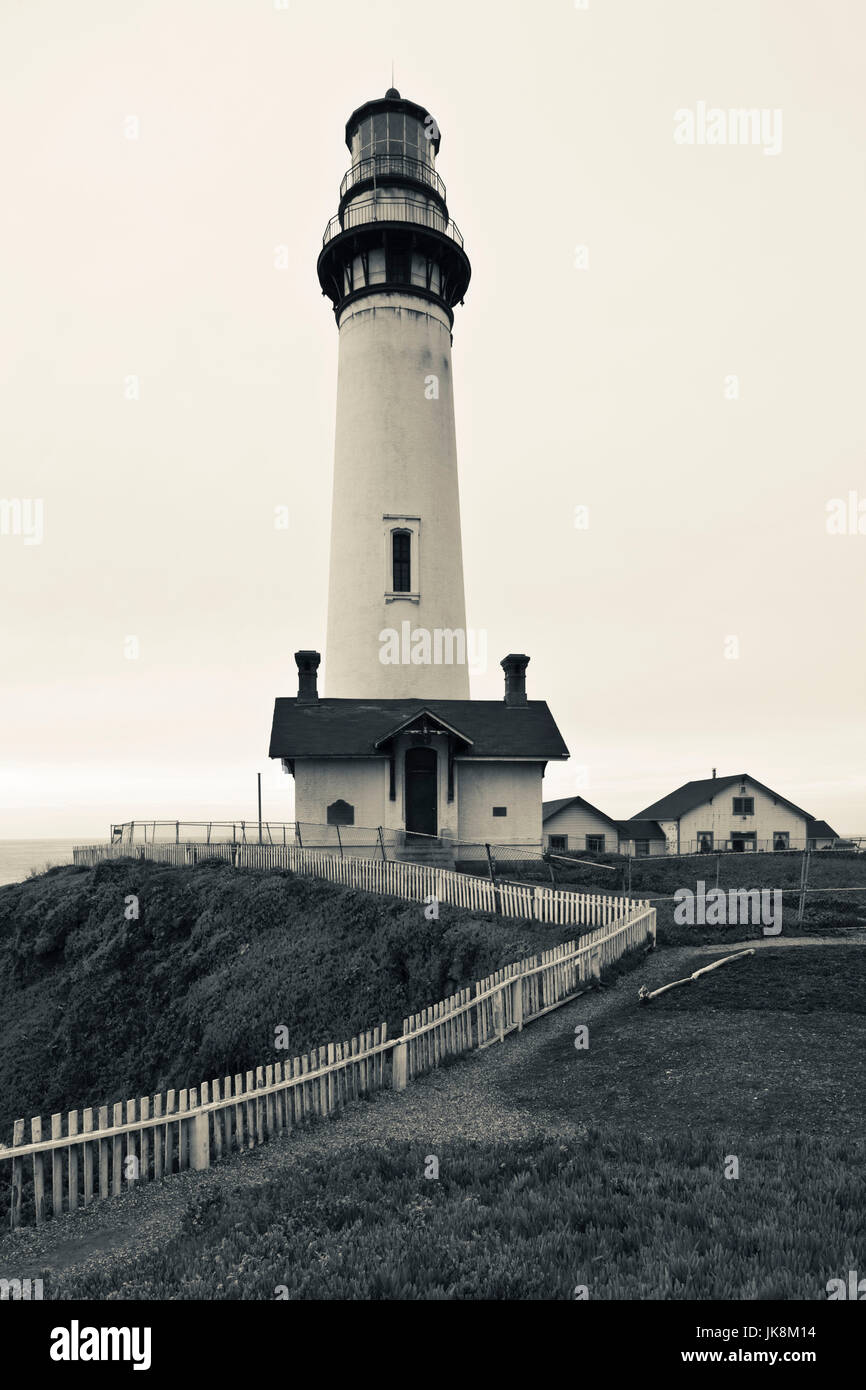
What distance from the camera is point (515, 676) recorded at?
31.5 meters

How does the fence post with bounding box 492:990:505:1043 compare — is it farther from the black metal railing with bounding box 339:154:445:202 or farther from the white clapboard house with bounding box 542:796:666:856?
the black metal railing with bounding box 339:154:445:202

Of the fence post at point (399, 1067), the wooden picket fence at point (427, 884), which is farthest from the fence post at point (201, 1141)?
the wooden picket fence at point (427, 884)

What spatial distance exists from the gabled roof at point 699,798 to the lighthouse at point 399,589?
17.3m

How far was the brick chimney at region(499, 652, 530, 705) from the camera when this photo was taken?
31203 mm

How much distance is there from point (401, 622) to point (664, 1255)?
26667 mm

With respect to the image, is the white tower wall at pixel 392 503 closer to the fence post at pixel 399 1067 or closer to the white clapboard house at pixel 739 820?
the white clapboard house at pixel 739 820

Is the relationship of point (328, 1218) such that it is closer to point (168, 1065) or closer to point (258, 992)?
point (258, 992)

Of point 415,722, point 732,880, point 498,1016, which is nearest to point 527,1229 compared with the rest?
point 498,1016

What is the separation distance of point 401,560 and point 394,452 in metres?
4.35

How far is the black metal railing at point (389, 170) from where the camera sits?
33.8 metres

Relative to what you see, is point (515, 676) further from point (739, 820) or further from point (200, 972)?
point (739, 820)

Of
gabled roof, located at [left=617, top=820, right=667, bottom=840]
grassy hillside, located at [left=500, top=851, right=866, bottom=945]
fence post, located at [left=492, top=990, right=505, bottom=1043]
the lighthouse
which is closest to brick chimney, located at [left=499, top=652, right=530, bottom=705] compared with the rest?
the lighthouse

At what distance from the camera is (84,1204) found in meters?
7.74

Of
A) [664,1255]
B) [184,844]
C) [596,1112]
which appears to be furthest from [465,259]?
[664,1255]
